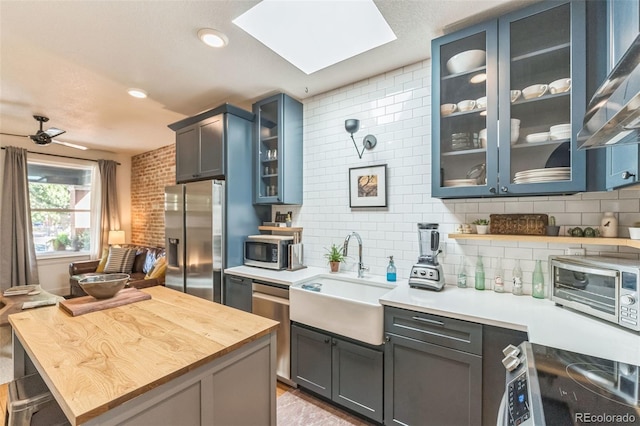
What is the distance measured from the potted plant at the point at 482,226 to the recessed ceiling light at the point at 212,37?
7.17 feet

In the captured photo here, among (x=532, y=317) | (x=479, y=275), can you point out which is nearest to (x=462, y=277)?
(x=479, y=275)

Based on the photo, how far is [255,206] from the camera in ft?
10.4

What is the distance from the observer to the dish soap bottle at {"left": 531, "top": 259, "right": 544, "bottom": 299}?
1800 millimetres

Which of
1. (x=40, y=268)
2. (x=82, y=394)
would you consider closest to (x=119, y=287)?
(x=82, y=394)

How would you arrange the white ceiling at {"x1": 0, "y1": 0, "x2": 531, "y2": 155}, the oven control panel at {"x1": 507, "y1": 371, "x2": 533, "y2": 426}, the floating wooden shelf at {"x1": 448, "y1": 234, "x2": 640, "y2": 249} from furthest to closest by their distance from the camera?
the white ceiling at {"x1": 0, "y1": 0, "x2": 531, "y2": 155} < the floating wooden shelf at {"x1": 448, "y1": 234, "x2": 640, "y2": 249} < the oven control panel at {"x1": 507, "y1": 371, "x2": 533, "y2": 426}

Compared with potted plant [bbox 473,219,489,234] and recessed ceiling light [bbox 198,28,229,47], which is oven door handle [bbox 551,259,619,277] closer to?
potted plant [bbox 473,219,489,234]

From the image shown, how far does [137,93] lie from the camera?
280cm

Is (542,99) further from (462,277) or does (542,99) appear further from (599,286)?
(462,277)

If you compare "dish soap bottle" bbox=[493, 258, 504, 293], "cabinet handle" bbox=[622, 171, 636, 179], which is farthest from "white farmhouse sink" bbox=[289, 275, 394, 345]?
"cabinet handle" bbox=[622, 171, 636, 179]

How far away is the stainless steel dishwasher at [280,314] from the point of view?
231 centimetres

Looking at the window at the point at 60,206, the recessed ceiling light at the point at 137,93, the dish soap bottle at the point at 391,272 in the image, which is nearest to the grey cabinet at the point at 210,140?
the recessed ceiling light at the point at 137,93

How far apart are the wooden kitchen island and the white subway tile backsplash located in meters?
1.42

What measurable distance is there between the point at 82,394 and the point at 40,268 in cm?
557

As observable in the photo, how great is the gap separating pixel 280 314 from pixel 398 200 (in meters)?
1.38
